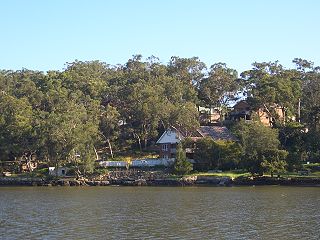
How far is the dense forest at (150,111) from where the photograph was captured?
283 ft

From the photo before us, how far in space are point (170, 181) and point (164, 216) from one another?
3877 centimetres

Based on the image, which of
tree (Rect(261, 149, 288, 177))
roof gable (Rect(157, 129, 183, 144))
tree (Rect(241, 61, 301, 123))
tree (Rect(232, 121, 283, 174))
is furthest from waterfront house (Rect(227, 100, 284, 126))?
tree (Rect(261, 149, 288, 177))

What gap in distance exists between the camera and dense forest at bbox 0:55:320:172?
86.2 meters

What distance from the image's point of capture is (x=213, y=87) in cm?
12150

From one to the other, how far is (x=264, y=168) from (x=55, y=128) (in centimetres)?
3356

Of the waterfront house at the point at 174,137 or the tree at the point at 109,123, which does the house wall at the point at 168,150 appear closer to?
the waterfront house at the point at 174,137

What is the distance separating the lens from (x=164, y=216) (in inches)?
1679

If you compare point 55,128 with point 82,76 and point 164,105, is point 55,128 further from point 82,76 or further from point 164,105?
point 82,76

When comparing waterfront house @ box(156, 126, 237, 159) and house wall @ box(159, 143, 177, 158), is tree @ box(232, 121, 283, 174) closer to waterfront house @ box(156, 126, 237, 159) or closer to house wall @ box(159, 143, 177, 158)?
waterfront house @ box(156, 126, 237, 159)

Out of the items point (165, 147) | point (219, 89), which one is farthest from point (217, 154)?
point (219, 89)

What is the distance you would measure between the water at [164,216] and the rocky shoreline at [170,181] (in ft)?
45.3

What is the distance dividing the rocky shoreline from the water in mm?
13818

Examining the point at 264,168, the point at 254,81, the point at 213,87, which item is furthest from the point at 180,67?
the point at 264,168

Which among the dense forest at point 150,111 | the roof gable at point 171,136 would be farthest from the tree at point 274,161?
the roof gable at point 171,136
